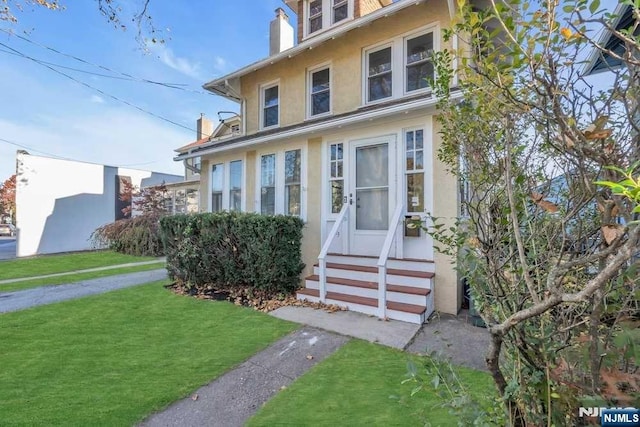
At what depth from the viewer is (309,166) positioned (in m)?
7.70

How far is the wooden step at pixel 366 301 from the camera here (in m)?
5.28

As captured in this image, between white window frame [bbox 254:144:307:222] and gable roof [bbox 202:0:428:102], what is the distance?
Result: 2348 mm

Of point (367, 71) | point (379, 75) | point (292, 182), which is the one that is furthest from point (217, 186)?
point (379, 75)

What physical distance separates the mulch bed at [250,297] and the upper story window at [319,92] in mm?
4521

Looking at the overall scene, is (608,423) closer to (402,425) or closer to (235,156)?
(402,425)

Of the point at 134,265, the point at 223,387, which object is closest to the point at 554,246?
the point at 223,387

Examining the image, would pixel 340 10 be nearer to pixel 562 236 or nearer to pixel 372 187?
pixel 372 187

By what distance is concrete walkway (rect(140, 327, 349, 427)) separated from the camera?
292cm

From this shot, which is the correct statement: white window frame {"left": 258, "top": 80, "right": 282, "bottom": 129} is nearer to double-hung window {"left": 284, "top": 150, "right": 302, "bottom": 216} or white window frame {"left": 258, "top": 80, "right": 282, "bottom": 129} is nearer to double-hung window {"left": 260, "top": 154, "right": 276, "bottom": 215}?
double-hung window {"left": 260, "top": 154, "right": 276, "bottom": 215}

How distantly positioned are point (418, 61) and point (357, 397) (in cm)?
630

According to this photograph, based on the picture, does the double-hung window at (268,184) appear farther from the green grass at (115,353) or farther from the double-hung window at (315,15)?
the double-hung window at (315,15)

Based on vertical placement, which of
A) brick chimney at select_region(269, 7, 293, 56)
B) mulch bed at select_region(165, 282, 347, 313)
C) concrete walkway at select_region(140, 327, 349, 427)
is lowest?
concrete walkway at select_region(140, 327, 349, 427)

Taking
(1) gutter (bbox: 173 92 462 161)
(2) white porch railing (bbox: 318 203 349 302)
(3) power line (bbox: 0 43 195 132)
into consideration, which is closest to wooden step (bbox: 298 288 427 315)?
(2) white porch railing (bbox: 318 203 349 302)

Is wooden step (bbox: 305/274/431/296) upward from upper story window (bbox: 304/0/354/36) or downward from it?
downward
